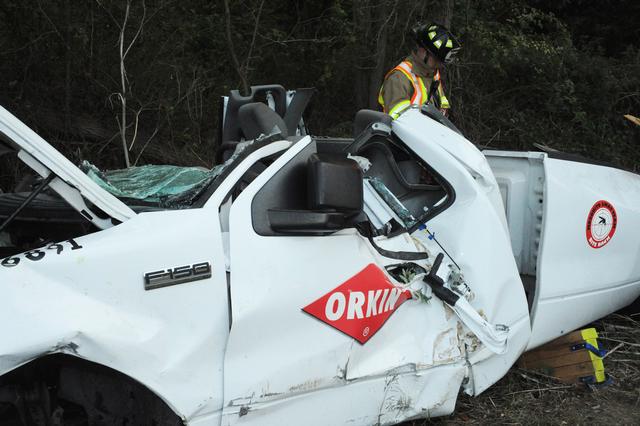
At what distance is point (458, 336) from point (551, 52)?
8219 millimetres

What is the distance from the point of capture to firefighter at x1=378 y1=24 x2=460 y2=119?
18.5 ft

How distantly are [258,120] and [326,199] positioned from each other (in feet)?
4.09

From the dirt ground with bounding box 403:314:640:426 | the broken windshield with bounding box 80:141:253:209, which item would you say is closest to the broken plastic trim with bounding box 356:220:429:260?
the broken windshield with bounding box 80:141:253:209

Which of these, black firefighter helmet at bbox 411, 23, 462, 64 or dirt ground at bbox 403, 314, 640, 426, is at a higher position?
black firefighter helmet at bbox 411, 23, 462, 64

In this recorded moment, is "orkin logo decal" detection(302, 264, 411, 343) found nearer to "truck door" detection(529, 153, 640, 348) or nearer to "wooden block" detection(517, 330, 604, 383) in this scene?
"truck door" detection(529, 153, 640, 348)

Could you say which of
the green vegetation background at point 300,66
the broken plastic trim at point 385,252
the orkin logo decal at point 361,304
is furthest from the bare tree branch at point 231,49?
the orkin logo decal at point 361,304

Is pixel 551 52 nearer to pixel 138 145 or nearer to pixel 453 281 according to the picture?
pixel 138 145

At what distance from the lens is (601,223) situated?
4.09 metres

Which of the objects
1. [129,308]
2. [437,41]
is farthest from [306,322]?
[437,41]

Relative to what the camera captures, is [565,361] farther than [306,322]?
Yes

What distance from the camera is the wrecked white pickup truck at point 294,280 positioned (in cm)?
232

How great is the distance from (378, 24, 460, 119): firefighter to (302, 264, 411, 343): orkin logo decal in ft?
9.05

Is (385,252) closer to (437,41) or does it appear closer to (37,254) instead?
(37,254)

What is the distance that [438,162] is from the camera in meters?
3.59
